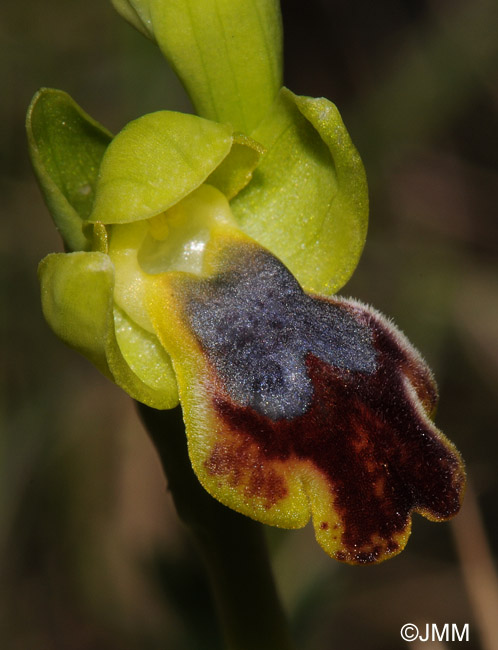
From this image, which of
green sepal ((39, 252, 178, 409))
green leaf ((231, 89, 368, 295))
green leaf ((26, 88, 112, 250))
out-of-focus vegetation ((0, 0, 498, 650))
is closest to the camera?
green sepal ((39, 252, 178, 409))

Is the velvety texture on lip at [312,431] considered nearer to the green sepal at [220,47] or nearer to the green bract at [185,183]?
the green bract at [185,183]

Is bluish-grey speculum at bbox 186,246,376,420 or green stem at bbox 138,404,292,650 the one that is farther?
green stem at bbox 138,404,292,650

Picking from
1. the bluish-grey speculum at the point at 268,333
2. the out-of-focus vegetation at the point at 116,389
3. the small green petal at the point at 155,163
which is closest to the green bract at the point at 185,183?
the small green petal at the point at 155,163

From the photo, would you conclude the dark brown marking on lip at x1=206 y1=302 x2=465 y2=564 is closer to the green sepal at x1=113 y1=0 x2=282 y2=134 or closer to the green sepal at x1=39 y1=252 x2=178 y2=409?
the green sepal at x1=39 y1=252 x2=178 y2=409

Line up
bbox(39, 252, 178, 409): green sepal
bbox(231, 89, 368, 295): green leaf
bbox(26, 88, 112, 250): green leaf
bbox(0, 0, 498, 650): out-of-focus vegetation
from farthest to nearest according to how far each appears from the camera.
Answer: bbox(0, 0, 498, 650): out-of-focus vegetation
bbox(231, 89, 368, 295): green leaf
bbox(26, 88, 112, 250): green leaf
bbox(39, 252, 178, 409): green sepal

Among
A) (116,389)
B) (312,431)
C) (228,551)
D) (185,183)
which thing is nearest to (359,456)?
(312,431)

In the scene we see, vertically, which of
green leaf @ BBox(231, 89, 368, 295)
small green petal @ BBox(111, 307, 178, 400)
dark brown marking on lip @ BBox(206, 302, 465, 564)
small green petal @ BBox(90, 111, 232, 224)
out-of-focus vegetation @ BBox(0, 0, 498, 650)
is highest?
small green petal @ BBox(90, 111, 232, 224)

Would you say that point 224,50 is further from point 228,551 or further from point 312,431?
point 228,551

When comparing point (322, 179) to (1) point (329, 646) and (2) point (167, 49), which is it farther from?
(1) point (329, 646)

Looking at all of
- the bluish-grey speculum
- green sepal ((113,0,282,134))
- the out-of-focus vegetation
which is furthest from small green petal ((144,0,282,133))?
the out-of-focus vegetation
